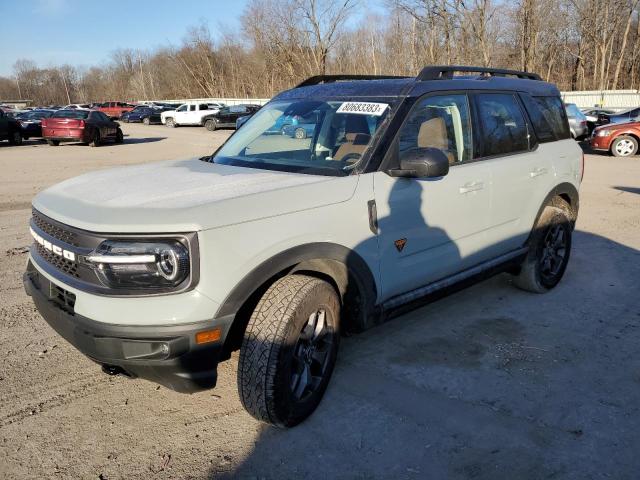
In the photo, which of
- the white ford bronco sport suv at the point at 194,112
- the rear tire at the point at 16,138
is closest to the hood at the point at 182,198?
the rear tire at the point at 16,138

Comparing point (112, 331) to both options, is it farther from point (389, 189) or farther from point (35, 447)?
point (389, 189)

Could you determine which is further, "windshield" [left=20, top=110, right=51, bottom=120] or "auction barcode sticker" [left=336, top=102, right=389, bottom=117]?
"windshield" [left=20, top=110, right=51, bottom=120]

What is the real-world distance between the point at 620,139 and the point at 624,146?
0.28 meters

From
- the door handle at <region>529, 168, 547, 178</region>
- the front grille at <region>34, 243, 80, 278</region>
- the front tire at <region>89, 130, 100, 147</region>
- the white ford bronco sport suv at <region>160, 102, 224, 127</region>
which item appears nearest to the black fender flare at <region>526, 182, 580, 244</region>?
the door handle at <region>529, 168, 547, 178</region>

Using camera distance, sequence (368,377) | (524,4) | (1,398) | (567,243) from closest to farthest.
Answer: (1,398) < (368,377) < (567,243) < (524,4)

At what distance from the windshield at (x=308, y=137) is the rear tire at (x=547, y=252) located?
217 centimetres

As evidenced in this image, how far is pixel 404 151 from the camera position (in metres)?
3.42

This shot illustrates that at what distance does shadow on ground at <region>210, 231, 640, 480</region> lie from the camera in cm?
271

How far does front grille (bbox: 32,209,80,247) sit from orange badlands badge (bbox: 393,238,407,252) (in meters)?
1.85

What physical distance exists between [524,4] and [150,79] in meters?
65.2

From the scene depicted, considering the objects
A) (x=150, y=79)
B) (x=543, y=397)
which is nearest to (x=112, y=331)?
(x=543, y=397)

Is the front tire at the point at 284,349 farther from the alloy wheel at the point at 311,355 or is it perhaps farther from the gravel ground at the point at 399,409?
the gravel ground at the point at 399,409

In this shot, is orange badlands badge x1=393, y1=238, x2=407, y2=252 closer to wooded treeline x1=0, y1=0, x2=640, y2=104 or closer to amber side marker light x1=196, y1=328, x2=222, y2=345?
amber side marker light x1=196, y1=328, x2=222, y2=345

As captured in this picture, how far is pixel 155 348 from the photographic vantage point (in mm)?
2500
